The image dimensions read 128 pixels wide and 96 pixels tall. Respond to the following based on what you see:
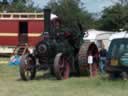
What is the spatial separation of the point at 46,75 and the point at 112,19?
4321 centimetres

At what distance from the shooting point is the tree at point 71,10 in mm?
64562

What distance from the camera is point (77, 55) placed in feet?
75.0

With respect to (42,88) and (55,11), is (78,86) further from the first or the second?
(55,11)

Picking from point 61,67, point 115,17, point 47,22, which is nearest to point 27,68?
point 61,67

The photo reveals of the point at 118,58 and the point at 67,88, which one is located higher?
the point at 118,58

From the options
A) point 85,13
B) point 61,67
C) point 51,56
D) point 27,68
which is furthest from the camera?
point 85,13

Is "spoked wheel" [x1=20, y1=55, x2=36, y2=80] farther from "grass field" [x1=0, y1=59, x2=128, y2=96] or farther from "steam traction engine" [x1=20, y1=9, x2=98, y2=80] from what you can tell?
"grass field" [x1=0, y1=59, x2=128, y2=96]

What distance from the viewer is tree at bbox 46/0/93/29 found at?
6456cm

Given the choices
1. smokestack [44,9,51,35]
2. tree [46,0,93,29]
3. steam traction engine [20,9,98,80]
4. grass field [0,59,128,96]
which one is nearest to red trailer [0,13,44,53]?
smokestack [44,9,51,35]

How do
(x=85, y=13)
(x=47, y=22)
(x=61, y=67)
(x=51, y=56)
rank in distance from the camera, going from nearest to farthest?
(x=61, y=67) → (x=51, y=56) → (x=47, y=22) → (x=85, y=13)

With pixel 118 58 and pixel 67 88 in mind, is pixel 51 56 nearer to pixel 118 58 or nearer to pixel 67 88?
pixel 118 58

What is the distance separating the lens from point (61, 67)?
69.5ft

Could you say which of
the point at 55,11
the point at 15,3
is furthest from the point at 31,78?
the point at 15,3

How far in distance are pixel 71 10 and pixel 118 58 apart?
48004 mm
